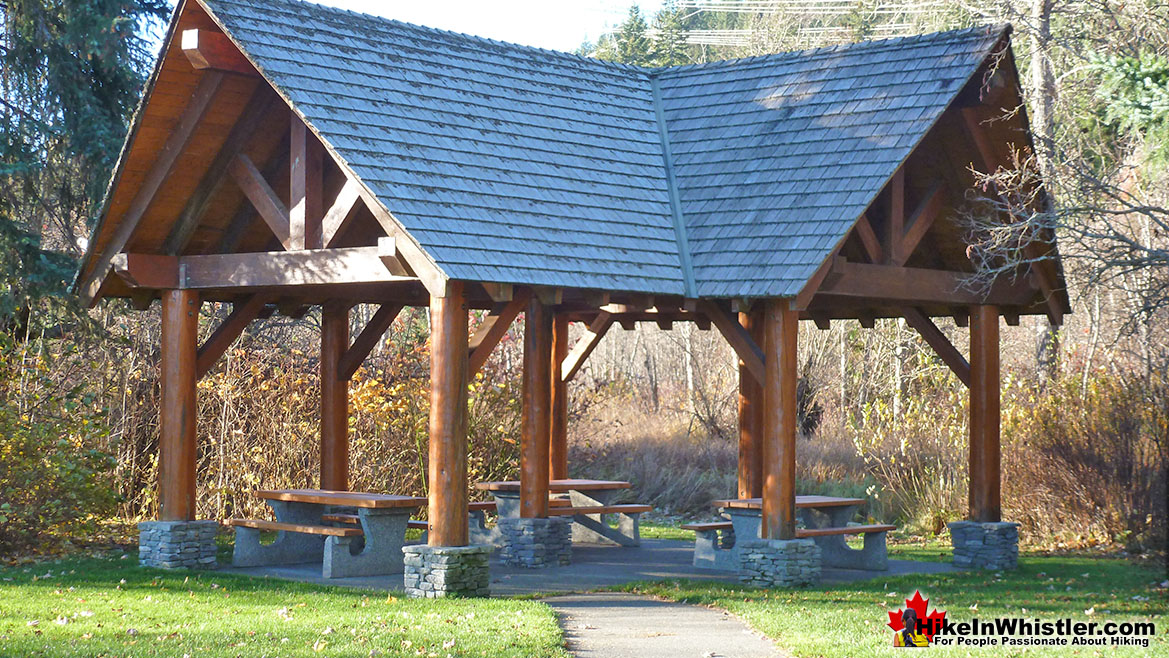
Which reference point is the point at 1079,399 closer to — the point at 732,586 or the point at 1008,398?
the point at 1008,398

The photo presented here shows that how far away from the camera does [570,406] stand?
21.0 m

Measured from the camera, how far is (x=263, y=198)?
1216 cm

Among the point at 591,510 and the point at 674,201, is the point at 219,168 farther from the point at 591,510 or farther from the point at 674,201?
the point at 591,510

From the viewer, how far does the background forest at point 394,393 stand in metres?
13.7

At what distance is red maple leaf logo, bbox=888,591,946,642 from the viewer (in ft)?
31.5

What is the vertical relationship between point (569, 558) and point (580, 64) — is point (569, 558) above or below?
below

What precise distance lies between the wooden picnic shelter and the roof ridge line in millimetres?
30

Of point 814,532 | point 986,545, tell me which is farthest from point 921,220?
point 986,545

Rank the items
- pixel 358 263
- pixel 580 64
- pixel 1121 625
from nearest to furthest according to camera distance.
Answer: pixel 1121 625, pixel 358 263, pixel 580 64

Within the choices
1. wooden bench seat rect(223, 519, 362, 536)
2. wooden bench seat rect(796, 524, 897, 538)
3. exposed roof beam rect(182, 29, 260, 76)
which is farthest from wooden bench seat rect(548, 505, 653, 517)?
exposed roof beam rect(182, 29, 260, 76)

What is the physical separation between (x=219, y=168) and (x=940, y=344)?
7.47 meters

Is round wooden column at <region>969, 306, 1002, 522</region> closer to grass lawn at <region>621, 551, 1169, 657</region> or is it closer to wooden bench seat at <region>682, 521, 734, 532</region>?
grass lawn at <region>621, 551, 1169, 657</region>

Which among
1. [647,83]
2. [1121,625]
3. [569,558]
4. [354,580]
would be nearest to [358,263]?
[354,580]

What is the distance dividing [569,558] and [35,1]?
28.7 feet
